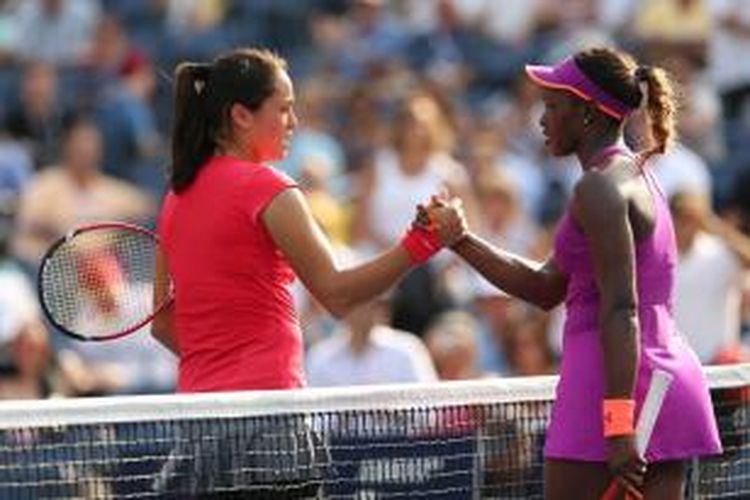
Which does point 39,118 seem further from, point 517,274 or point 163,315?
point 517,274

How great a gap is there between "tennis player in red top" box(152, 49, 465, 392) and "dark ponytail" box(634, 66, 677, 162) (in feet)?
2.06

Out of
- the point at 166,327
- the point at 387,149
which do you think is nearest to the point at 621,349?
the point at 166,327

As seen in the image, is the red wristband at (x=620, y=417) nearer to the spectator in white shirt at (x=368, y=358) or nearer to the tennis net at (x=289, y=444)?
the tennis net at (x=289, y=444)

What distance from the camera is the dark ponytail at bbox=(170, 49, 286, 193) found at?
7145mm

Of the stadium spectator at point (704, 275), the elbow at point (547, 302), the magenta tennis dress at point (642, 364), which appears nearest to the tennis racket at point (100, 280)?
the elbow at point (547, 302)

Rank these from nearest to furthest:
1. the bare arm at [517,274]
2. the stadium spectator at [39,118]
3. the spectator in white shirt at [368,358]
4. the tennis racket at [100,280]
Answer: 1. the bare arm at [517,274]
2. the tennis racket at [100,280]
3. the spectator in white shirt at [368,358]
4. the stadium spectator at [39,118]

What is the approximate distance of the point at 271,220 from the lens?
6.96m

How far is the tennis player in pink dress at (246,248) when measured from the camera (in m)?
7.00

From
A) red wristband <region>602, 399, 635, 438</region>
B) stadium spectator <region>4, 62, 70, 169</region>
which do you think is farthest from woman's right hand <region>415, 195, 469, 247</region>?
stadium spectator <region>4, 62, 70, 169</region>

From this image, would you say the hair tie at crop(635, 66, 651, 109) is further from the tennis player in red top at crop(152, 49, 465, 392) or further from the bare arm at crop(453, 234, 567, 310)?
the tennis player in red top at crop(152, 49, 465, 392)

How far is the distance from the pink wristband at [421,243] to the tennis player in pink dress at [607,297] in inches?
15.2

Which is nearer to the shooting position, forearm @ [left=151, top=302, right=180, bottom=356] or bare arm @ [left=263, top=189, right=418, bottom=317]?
bare arm @ [left=263, top=189, right=418, bottom=317]

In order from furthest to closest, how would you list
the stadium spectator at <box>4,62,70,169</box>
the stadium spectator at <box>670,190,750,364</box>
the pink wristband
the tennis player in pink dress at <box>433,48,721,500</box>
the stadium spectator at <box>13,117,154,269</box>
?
the stadium spectator at <box>4,62,70,169</box>, the stadium spectator at <box>13,117,154,269</box>, the stadium spectator at <box>670,190,750,364</box>, the pink wristband, the tennis player in pink dress at <box>433,48,721,500</box>

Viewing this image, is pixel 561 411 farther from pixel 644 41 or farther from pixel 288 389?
pixel 644 41
